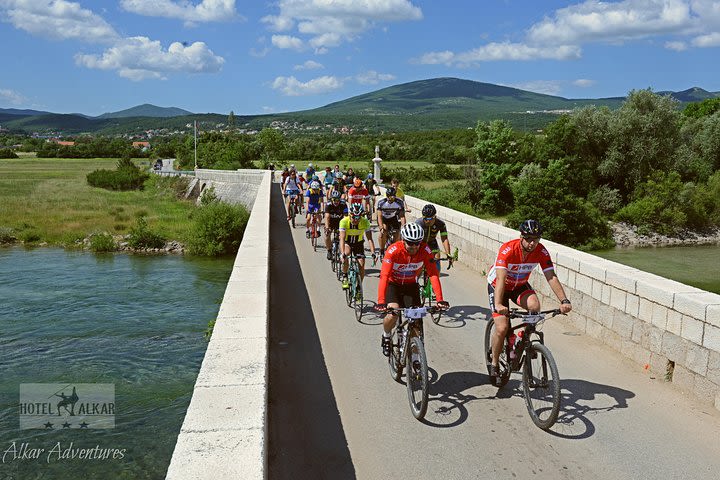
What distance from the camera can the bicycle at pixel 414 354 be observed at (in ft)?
17.7

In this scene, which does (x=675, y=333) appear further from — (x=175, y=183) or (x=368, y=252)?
(x=175, y=183)

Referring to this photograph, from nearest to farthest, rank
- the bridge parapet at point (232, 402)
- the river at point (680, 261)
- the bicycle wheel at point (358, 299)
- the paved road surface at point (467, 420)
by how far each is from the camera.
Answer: the bridge parapet at point (232, 402), the paved road surface at point (467, 420), the bicycle wheel at point (358, 299), the river at point (680, 261)

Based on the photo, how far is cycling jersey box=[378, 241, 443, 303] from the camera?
19.9ft

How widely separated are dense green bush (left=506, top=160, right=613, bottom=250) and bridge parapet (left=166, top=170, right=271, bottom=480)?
34.1m

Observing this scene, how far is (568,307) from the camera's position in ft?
17.7

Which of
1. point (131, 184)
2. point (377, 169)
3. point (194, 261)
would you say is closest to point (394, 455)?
point (377, 169)

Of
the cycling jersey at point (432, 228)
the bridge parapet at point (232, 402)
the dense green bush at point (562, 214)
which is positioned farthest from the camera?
the dense green bush at point (562, 214)

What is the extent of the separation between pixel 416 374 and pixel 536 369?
104 cm

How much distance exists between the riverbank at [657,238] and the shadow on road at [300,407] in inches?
1431

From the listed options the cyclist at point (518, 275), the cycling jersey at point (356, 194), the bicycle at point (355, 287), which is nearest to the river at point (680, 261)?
the cycling jersey at point (356, 194)

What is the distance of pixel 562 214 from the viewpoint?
131ft

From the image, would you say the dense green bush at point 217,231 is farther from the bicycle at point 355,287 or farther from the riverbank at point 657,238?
the bicycle at point 355,287

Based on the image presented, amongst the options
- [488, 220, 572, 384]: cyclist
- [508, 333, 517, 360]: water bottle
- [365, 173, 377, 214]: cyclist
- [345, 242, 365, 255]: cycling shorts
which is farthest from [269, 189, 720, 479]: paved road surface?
[365, 173, 377, 214]: cyclist

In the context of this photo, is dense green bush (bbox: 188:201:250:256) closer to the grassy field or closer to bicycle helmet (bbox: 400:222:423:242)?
the grassy field
